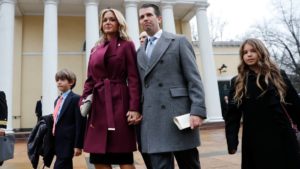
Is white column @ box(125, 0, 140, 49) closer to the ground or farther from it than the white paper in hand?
farther from it

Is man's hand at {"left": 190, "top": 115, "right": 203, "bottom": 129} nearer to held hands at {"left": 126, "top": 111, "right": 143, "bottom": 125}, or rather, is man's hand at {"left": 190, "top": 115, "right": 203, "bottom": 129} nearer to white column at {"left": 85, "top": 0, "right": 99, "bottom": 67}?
held hands at {"left": 126, "top": 111, "right": 143, "bottom": 125}

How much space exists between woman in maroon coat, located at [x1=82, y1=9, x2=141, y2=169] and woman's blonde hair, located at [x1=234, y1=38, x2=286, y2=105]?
1.09 m

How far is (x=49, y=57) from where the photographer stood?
670 inches

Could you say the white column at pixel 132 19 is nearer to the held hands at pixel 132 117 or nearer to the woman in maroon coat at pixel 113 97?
the woman in maroon coat at pixel 113 97

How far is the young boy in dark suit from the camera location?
3809 millimetres

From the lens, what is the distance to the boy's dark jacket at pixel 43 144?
3.90 m

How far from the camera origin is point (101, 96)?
2.90 meters

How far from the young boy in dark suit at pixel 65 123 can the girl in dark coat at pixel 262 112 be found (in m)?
1.88

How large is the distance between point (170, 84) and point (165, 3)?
692 inches

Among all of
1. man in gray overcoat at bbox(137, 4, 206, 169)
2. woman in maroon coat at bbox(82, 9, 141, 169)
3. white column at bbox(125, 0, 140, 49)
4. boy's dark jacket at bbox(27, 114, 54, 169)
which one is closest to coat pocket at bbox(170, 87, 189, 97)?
man in gray overcoat at bbox(137, 4, 206, 169)

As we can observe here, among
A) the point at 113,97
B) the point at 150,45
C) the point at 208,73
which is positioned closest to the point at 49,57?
the point at 208,73

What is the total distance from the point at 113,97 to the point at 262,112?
148 cm

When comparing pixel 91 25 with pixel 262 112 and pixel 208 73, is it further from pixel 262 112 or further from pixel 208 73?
pixel 262 112

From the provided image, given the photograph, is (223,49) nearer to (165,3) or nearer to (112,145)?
(165,3)
